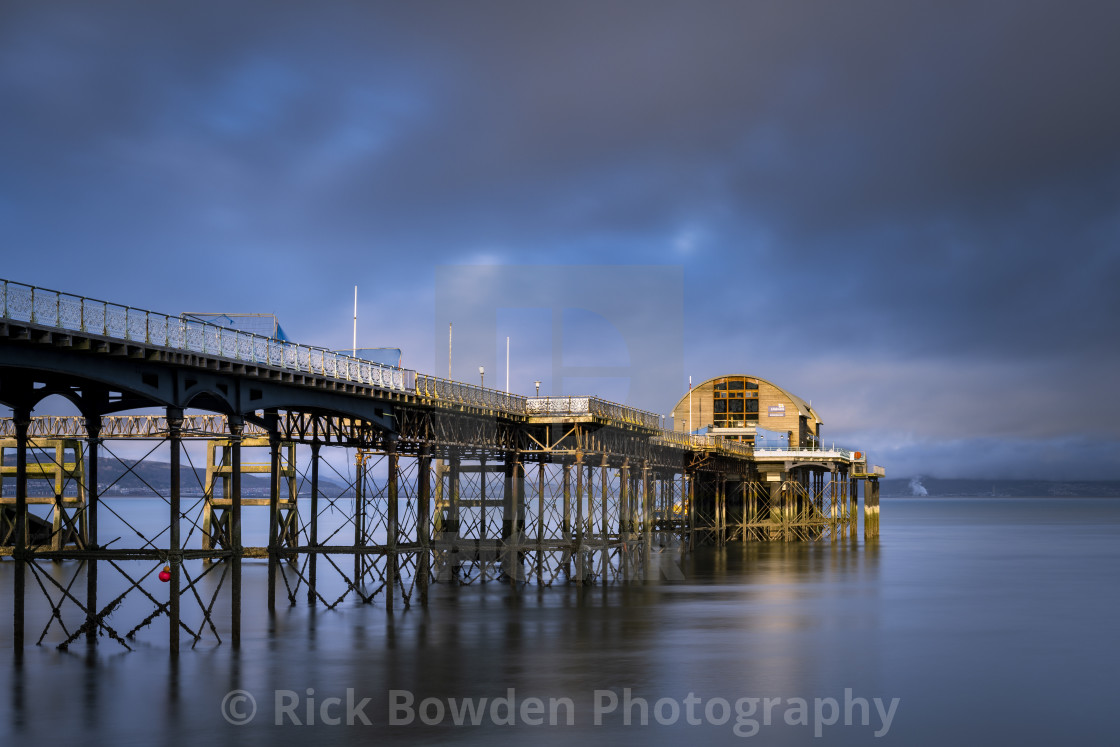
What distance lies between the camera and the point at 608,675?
122 ft

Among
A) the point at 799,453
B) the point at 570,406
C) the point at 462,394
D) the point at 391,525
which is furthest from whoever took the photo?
the point at 799,453

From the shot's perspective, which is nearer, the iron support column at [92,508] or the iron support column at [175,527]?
the iron support column at [175,527]

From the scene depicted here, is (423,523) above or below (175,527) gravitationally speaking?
below

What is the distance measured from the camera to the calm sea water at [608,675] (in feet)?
98.8

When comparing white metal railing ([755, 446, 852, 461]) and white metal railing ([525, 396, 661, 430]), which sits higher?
white metal railing ([525, 396, 661, 430])

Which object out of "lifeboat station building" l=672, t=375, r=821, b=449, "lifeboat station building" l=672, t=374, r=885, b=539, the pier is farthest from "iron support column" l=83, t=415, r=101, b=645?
"lifeboat station building" l=672, t=375, r=821, b=449

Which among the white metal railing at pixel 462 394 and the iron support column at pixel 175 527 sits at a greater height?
the white metal railing at pixel 462 394

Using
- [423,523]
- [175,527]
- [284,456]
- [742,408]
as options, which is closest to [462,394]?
[423,523]

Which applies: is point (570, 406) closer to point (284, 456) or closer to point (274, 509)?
point (274, 509)

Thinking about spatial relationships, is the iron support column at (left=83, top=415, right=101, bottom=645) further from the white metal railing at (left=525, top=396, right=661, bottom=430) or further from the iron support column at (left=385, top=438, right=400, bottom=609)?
the white metal railing at (left=525, top=396, right=661, bottom=430)

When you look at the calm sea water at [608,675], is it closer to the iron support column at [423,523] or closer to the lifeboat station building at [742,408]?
the iron support column at [423,523]

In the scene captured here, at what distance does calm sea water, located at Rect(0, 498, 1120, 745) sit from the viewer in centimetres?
3012

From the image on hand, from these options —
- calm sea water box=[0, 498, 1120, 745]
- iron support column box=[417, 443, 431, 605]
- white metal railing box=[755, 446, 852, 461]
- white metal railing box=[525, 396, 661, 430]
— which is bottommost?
calm sea water box=[0, 498, 1120, 745]

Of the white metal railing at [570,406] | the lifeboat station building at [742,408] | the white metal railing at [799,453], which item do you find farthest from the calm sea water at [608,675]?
the lifeboat station building at [742,408]
